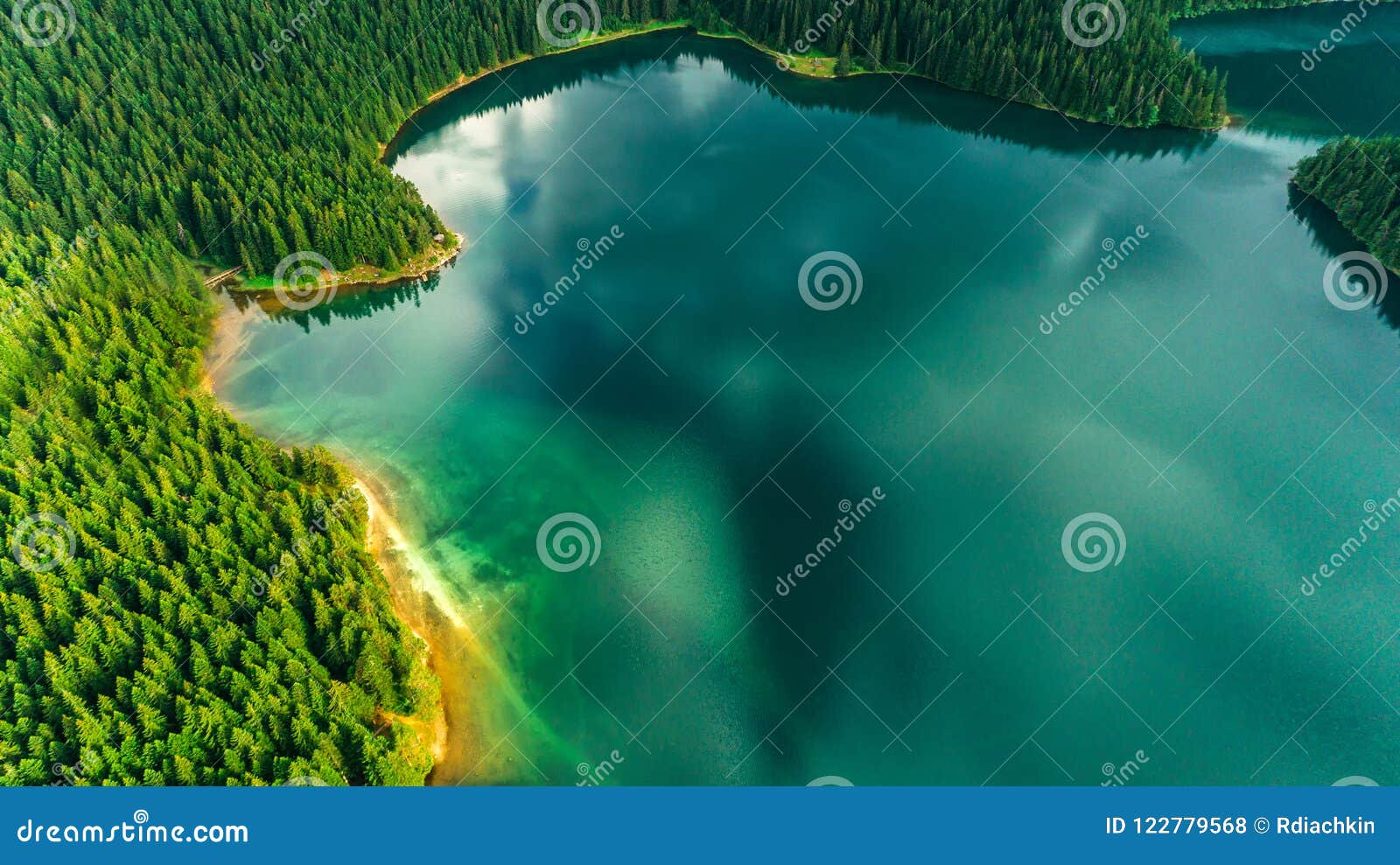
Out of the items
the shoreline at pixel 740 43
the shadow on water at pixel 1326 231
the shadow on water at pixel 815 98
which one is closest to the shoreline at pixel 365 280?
the shadow on water at pixel 815 98

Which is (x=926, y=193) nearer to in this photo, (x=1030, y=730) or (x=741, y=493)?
(x=741, y=493)

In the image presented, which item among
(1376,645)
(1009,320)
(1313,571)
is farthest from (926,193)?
(1376,645)

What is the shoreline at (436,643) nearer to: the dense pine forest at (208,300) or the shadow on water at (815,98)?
the dense pine forest at (208,300)

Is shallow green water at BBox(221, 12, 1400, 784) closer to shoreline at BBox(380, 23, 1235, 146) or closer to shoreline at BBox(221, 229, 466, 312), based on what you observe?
shoreline at BBox(221, 229, 466, 312)

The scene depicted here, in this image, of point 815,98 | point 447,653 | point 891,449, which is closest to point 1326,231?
point 891,449

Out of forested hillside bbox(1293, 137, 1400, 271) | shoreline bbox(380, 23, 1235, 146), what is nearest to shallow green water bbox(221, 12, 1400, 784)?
forested hillside bbox(1293, 137, 1400, 271)

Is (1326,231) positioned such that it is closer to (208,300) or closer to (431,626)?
(431,626)
